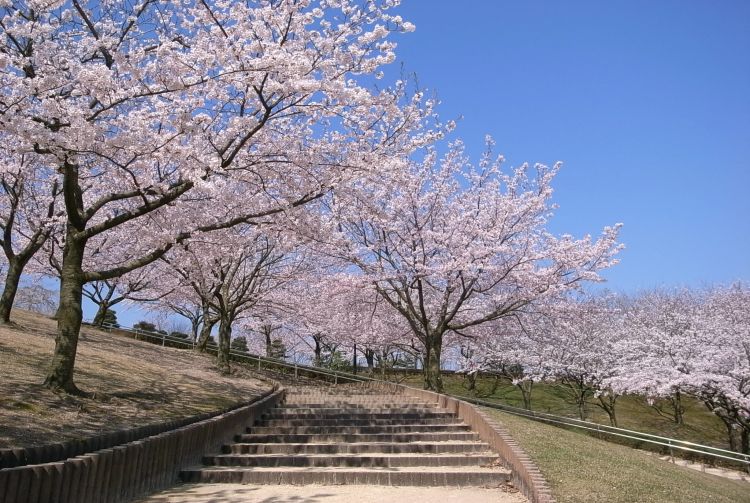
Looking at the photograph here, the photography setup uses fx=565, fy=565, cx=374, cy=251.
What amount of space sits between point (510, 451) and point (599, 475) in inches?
51.6

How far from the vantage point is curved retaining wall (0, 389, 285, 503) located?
4727mm

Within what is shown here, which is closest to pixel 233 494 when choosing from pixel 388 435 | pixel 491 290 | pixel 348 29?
pixel 388 435

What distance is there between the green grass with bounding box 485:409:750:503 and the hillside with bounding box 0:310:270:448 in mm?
A: 6619

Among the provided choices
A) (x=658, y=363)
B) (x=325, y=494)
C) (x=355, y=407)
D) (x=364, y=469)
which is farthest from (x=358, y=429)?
(x=658, y=363)

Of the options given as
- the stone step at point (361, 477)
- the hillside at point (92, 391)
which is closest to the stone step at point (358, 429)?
the hillside at point (92, 391)

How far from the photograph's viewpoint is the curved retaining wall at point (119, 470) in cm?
473

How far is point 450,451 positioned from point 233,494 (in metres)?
4.28

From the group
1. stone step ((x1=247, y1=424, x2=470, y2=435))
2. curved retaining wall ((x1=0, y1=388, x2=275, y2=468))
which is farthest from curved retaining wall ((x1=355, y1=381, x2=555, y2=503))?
curved retaining wall ((x1=0, y1=388, x2=275, y2=468))

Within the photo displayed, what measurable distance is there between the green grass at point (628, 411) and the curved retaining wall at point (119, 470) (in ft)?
88.9

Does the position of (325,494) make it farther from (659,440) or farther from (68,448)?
(659,440)

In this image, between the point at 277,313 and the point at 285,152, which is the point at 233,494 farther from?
the point at 277,313

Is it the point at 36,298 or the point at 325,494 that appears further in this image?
the point at 36,298

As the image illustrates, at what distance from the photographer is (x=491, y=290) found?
1988 centimetres

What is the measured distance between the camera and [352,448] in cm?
1007
